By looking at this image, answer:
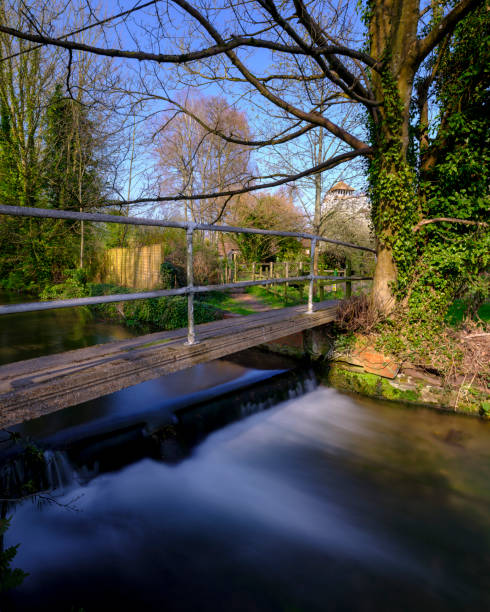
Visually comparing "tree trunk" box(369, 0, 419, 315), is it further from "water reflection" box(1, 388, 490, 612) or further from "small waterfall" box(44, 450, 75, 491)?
"small waterfall" box(44, 450, 75, 491)

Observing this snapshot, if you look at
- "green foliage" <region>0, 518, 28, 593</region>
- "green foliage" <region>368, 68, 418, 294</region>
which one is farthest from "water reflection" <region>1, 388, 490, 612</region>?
"green foliage" <region>368, 68, 418, 294</region>

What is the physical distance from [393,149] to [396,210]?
2.96ft

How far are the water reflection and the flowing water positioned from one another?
1cm

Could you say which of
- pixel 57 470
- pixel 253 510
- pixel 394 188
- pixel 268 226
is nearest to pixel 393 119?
pixel 394 188

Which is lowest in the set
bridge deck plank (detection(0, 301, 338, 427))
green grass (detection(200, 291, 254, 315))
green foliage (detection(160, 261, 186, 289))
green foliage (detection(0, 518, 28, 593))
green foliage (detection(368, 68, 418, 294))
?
green foliage (detection(0, 518, 28, 593))

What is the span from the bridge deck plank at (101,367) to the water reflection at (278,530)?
1.22 meters

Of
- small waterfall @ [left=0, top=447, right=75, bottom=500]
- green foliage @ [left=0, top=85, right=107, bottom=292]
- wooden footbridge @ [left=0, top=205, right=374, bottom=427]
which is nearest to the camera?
wooden footbridge @ [left=0, top=205, right=374, bottom=427]

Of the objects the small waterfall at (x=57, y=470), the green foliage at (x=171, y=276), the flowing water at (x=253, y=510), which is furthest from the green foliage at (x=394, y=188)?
the green foliage at (x=171, y=276)

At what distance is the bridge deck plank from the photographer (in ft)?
7.11

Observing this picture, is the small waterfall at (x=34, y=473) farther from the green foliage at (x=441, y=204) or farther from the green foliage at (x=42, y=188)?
the green foliage at (x=42, y=188)

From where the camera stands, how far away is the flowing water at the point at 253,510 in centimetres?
239

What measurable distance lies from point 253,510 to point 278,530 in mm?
298

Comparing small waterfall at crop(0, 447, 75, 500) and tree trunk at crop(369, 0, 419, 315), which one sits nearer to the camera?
small waterfall at crop(0, 447, 75, 500)

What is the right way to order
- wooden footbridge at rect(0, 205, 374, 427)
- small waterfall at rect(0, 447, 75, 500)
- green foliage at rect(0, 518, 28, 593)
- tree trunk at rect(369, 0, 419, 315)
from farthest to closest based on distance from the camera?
tree trunk at rect(369, 0, 419, 315), small waterfall at rect(0, 447, 75, 500), wooden footbridge at rect(0, 205, 374, 427), green foliage at rect(0, 518, 28, 593)
